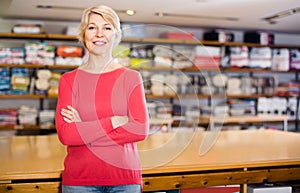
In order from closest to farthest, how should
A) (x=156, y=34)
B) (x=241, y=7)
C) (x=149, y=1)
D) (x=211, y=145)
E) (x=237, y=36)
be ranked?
(x=211, y=145) < (x=149, y=1) < (x=241, y=7) < (x=156, y=34) < (x=237, y=36)

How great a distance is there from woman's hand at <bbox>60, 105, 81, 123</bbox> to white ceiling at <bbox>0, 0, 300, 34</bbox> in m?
2.37

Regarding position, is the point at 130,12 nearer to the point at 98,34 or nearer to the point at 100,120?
the point at 98,34

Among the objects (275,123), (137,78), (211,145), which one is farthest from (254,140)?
(275,123)

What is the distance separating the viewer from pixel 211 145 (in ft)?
8.46

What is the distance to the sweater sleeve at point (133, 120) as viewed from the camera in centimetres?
152

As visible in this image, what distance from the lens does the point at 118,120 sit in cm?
152

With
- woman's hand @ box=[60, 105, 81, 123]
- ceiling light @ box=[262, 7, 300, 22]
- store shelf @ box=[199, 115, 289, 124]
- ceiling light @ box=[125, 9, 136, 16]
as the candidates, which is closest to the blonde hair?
woman's hand @ box=[60, 105, 81, 123]

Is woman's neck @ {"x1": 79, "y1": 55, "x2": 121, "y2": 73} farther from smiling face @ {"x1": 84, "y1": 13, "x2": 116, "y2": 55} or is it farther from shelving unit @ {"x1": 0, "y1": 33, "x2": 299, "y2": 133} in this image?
shelving unit @ {"x1": 0, "y1": 33, "x2": 299, "y2": 133}

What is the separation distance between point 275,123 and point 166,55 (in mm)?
2050

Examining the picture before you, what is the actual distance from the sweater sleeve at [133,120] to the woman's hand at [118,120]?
0.01 metres

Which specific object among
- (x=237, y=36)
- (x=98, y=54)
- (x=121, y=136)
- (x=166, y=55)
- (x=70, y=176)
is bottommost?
(x=70, y=176)

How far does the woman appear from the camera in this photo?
1517mm

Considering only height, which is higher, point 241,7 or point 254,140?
point 241,7

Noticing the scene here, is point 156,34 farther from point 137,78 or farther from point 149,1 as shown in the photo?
point 137,78
